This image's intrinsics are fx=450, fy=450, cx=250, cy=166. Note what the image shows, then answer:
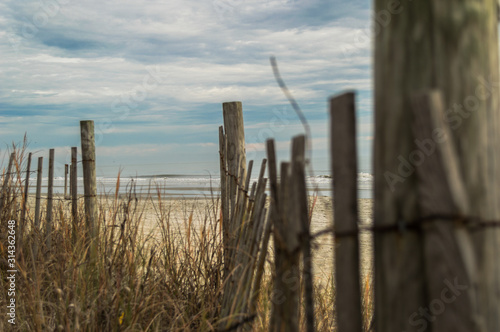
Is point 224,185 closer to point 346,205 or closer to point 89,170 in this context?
point 89,170

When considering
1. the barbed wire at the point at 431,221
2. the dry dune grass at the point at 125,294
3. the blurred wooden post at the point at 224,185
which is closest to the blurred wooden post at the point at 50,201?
the dry dune grass at the point at 125,294

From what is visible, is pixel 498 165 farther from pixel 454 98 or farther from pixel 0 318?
pixel 0 318

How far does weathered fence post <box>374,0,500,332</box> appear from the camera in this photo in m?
1.26

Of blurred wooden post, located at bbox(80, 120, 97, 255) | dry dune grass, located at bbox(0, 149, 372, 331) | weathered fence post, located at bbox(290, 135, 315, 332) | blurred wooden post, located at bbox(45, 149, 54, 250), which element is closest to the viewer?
weathered fence post, located at bbox(290, 135, 315, 332)

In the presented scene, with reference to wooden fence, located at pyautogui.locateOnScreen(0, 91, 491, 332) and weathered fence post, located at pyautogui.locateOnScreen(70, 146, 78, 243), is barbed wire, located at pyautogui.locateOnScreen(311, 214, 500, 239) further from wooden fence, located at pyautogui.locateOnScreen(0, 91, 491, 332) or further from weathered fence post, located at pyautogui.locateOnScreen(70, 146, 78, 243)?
weathered fence post, located at pyautogui.locateOnScreen(70, 146, 78, 243)

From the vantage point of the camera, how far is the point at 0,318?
3.38 m

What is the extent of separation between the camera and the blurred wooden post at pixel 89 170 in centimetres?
496

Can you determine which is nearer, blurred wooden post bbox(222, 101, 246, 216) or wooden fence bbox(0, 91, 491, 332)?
wooden fence bbox(0, 91, 491, 332)

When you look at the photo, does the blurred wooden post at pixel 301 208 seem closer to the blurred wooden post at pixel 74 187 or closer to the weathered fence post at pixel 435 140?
the weathered fence post at pixel 435 140

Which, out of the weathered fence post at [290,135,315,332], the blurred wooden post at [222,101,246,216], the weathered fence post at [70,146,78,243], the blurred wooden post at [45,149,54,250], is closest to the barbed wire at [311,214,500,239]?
the weathered fence post at [290,135,315,332]

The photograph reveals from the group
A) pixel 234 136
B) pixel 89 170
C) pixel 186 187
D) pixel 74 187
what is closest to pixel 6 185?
pixel 74 187

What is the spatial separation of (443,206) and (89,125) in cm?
465
